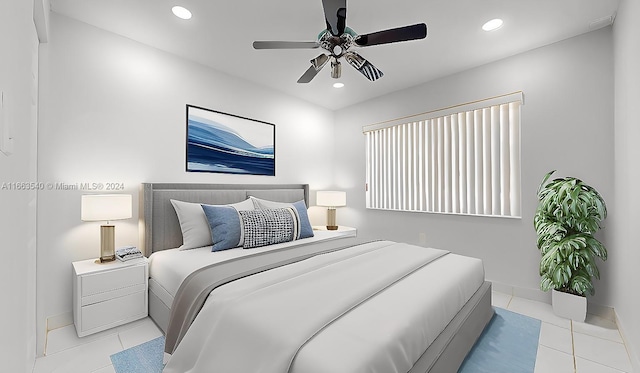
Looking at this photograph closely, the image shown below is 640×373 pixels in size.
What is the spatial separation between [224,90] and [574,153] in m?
3.86

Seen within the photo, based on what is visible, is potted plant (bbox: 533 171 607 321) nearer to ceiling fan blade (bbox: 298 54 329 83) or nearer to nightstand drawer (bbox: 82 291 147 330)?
ceiling fan blade (bbox: 298 54 329 83)

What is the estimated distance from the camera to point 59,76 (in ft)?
7.71

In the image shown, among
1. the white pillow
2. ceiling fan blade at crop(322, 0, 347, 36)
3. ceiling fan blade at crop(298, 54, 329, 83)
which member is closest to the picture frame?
the white pillow

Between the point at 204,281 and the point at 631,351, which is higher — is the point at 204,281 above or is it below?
above

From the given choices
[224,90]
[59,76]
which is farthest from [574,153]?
[59,76]

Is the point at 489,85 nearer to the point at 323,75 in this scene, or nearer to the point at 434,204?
the point at 434,204

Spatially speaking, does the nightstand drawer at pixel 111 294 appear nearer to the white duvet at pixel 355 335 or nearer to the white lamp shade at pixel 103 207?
the white lamp shade at pixel 103 207

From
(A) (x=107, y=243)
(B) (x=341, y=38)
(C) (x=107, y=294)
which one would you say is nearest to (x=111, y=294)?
(C) (x=107, y=294)

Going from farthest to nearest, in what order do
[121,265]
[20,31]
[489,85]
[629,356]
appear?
[489,85] < [121,265] < [629,356] < [20,31]

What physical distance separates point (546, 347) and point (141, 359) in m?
2.91

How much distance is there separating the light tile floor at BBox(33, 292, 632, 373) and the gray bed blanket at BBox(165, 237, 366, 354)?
0.57 metres

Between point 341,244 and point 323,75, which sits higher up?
point 323,75

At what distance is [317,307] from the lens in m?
1.31

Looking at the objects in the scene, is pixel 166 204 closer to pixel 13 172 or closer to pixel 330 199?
pixel 13 172
